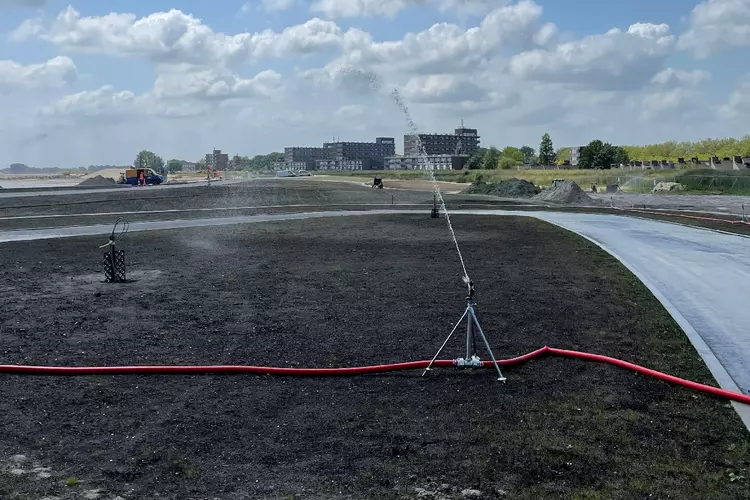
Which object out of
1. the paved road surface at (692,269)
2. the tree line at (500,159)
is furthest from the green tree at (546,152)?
the paved road surface at (692,269)

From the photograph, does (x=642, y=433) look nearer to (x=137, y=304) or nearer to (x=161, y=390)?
(x=161, y=390)

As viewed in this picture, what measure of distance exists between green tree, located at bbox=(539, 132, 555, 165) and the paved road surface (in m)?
157

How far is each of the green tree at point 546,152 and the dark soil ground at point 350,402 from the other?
17853cm

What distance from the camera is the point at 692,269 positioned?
1831 centimetres

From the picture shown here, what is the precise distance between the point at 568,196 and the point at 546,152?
140667 millimetres

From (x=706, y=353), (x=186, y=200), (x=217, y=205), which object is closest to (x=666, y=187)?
(x=217, y=205)

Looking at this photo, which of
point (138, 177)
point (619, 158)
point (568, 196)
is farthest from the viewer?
point (619, 158)

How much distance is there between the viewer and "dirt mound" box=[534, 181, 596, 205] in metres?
54.1

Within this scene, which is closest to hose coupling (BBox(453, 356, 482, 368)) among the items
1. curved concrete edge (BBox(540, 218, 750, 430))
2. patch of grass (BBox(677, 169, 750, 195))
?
curved concrete edge (BBox(540, 218, 750, 430))

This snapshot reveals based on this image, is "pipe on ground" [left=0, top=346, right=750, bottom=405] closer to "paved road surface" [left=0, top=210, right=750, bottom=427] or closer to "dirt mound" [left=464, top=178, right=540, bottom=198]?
"paved road surface" [left=0, top=210, right=750, bottom=427]

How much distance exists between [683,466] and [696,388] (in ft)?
7.84

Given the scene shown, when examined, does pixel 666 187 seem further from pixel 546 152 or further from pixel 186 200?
pixel 546 152

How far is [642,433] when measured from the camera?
7422 millimetres

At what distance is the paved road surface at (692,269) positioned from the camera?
1069 cm
